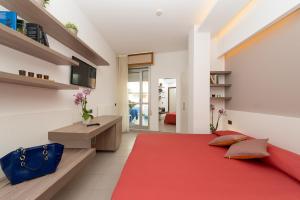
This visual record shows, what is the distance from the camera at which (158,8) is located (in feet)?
9.16

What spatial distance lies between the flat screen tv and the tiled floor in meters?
1.49

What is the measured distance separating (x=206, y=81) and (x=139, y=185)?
9.08ft

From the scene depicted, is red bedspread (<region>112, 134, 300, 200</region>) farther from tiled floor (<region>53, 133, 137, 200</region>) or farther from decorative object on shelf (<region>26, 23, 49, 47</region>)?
decorative object on shelf (<region>26, 23, 49, 47</region>)

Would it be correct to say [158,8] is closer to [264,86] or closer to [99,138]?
[264,86]

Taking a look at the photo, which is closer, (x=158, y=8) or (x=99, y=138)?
(x=158, y=8)

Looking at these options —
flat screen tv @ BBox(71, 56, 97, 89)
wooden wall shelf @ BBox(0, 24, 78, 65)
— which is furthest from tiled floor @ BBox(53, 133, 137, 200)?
wooden wall shelf @ BBox(0, 24, 78, 65)

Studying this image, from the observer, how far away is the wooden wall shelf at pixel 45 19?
1344mm

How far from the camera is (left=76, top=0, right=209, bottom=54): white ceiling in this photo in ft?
8.80

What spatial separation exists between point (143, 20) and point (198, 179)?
3.14m

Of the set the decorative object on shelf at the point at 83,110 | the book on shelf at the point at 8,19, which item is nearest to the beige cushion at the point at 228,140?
the decorative object on shelf at the point at 83,110

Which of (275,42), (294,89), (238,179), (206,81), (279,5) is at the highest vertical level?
(279,5)

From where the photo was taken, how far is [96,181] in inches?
83.4

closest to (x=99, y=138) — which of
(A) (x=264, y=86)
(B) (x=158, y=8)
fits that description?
(B) (x=158, y=8)

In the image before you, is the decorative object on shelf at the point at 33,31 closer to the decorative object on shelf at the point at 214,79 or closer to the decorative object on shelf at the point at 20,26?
the decorative object on shelf at the point at 20,26
